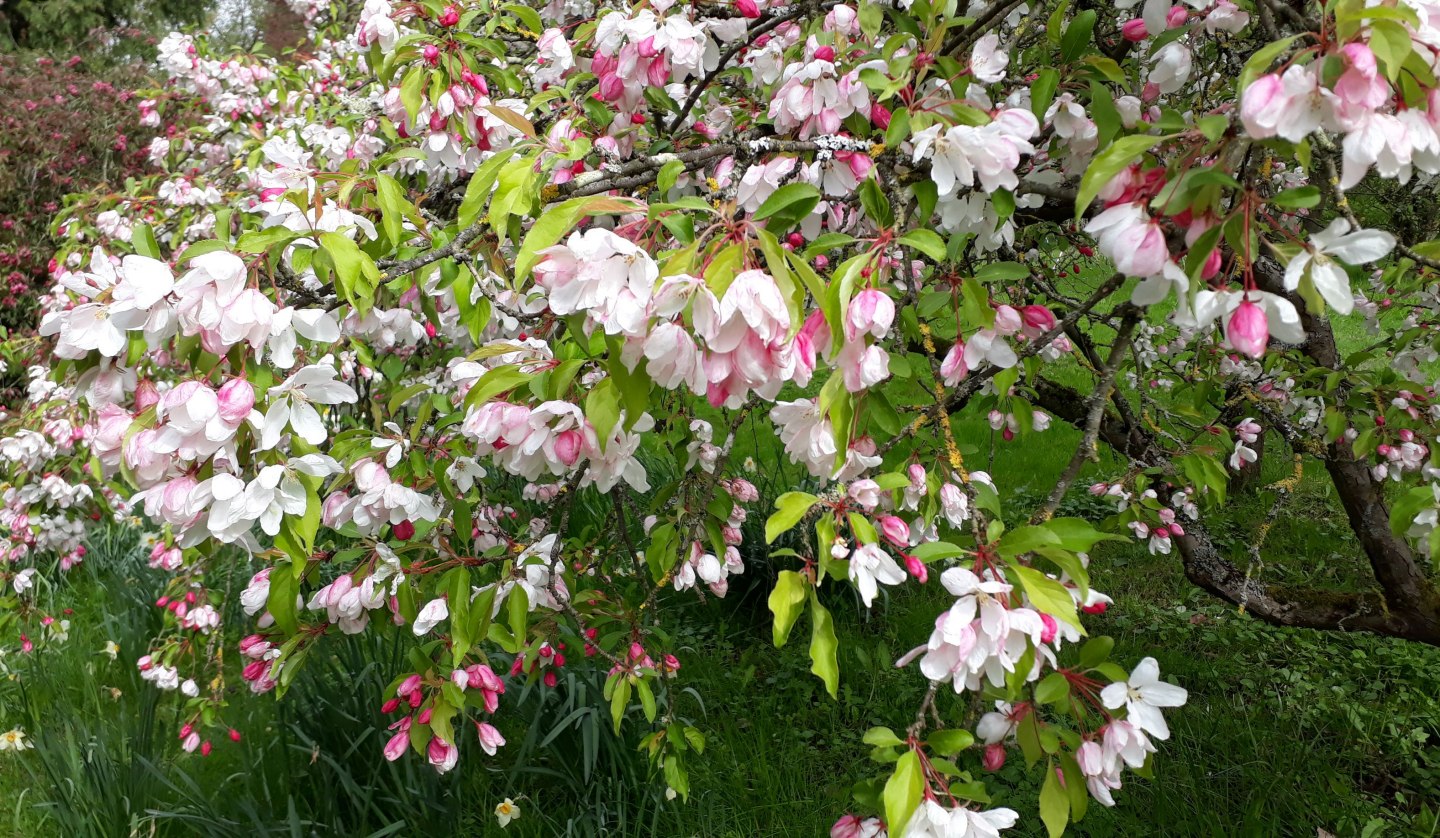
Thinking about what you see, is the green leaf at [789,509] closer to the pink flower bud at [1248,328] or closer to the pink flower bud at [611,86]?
the pink flower bud at [1248,328]

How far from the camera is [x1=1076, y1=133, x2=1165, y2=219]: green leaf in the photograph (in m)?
0.78

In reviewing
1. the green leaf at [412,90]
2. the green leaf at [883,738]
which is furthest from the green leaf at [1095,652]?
the green leaf at [412,90]

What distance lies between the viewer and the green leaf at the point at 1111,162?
2.56 ft

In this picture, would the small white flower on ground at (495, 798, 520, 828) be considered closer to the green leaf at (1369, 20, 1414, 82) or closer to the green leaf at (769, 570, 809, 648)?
the green leaf at (769, 570, 809, 648)

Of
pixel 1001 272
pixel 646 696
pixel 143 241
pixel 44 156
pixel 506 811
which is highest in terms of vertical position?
pixel 143 241

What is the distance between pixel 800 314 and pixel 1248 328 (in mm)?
386

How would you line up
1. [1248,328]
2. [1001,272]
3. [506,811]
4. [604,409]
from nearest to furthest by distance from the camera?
[1248,328] < [604,409] < [1001,272] < [506,811]

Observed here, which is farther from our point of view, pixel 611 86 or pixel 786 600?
pixel 611 86

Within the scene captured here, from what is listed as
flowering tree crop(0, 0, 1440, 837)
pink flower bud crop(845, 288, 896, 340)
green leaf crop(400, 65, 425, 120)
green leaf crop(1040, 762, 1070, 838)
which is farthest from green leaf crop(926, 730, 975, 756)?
green leaf crop(400, 65, 425, 120)

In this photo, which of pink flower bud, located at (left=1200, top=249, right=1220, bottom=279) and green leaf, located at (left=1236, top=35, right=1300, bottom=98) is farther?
pink flower bud, located at (left=1200, top=249, right=1220, bottom=279)

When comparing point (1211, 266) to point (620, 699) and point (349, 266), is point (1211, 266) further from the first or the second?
point (620, 699)

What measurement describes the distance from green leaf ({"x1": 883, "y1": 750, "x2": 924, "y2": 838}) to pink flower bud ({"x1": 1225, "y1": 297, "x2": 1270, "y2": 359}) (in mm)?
512

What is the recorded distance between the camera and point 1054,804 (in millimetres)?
1032

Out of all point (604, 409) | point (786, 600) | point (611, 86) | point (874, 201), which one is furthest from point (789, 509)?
point (611, 86)
